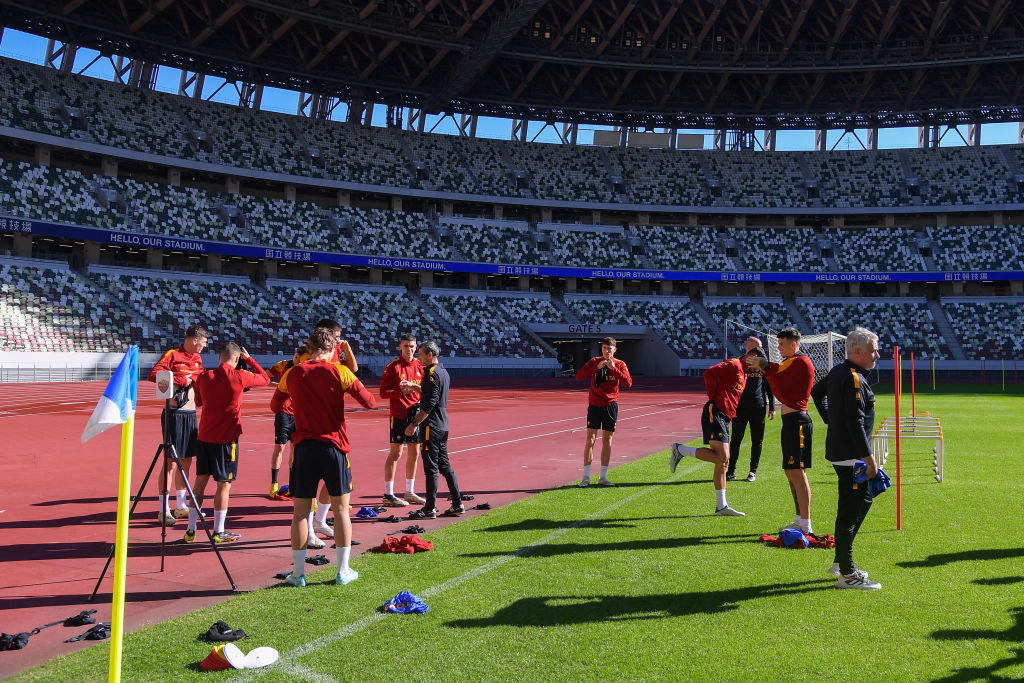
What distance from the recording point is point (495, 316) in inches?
2223

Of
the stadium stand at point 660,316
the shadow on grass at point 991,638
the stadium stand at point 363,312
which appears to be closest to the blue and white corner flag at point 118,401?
the shadow on grass at point 991,638

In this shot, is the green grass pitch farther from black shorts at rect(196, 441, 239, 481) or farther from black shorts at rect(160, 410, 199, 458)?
black shorts at rect(160, 410, 199, 458)

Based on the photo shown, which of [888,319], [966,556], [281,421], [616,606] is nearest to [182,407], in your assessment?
[281,421]

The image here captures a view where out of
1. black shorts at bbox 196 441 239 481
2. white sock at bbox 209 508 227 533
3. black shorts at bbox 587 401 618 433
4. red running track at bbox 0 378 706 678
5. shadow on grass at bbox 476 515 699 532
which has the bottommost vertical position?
red running track at bbox 0 378 706 678

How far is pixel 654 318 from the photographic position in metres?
60.4

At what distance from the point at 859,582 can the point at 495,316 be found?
50.7m

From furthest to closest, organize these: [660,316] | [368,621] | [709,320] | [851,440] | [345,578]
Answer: [709,320] → [660,316] → [345,578] → [851,440] → [368,621]

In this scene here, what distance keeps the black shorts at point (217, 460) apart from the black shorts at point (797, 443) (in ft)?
19.8

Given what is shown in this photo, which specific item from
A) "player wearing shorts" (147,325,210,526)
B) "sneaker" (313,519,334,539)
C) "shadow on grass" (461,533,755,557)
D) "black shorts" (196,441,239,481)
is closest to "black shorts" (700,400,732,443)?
"shadow on grass" (461,533,755,557)

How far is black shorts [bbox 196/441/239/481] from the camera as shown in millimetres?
7949

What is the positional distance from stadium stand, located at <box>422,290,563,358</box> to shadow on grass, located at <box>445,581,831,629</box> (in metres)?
46.3

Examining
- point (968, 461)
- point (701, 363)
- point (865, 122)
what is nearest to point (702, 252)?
point (701, 363)

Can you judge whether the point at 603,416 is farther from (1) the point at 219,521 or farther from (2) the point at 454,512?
(1) the point at 219,521

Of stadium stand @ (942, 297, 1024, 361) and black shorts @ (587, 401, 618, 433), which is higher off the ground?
stadium stand @ (942, 297, 1024, 361)
